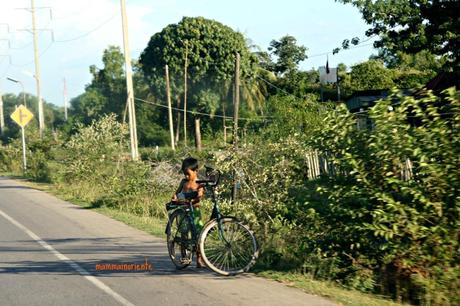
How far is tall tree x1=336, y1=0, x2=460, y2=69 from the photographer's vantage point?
17875 millimetres

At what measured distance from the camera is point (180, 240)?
9.78m

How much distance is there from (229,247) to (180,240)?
2.92 ft

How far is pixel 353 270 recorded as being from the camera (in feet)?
29.3

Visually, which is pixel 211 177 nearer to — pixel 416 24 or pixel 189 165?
pixel 189 165

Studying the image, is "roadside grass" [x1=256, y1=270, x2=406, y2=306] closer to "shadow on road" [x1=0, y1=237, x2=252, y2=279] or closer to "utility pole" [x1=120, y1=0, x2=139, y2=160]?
"shadow on road" [x1=0, y1=237, x2=252, y2=279]

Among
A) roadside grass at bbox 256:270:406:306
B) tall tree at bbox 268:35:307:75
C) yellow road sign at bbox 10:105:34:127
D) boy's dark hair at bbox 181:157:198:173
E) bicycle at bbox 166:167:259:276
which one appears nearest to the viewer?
roadside grass at bbox 256:270:406:306

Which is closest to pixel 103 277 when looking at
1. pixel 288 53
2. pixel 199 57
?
pixel 199 57

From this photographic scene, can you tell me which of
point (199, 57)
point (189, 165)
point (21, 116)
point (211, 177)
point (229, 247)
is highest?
point (199, 57)

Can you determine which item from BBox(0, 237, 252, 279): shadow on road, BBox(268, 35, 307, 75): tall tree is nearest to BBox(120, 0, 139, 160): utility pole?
BBox(0, 237, 252, 279): shadow on road

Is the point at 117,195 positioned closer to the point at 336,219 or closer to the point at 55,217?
the point at 55,217

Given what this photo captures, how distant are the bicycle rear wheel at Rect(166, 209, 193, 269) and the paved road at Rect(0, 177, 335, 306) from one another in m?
0.17

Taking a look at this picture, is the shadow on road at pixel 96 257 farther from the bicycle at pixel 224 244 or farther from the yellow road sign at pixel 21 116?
the yellow road sign at pixel 21 116

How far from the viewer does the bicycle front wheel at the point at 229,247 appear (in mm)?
9211

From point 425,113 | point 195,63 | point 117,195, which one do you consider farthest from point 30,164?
point 425,113
